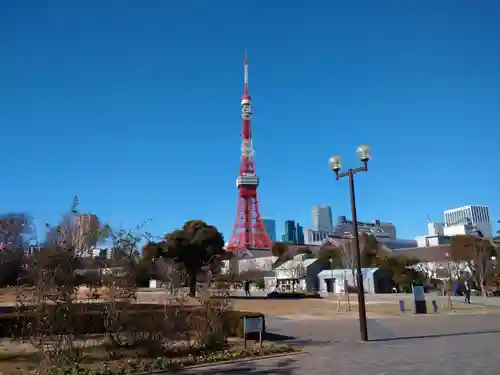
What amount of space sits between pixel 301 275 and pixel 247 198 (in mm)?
34533

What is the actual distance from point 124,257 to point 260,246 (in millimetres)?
85185

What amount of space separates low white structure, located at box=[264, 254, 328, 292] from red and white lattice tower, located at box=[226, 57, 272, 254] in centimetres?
2628

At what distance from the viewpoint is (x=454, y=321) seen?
57.3 ft

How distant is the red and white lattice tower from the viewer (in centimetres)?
8925

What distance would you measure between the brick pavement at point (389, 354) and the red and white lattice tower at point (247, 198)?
75078 mm

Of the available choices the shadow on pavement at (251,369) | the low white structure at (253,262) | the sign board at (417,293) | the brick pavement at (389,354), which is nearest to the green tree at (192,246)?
the sign board at (417,293)

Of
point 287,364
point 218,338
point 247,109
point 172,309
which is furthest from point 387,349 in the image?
point 247,109

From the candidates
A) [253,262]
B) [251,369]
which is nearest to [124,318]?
[251,369]

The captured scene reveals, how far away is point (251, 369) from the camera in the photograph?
27.1 feet

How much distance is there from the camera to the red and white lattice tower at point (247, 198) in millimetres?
89250

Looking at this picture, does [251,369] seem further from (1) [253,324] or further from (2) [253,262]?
(2) [253,262]

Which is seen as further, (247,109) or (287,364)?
(247,109)

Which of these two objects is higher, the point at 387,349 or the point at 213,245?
the point at 213,245

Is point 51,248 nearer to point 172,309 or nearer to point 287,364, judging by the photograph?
point 172,309
